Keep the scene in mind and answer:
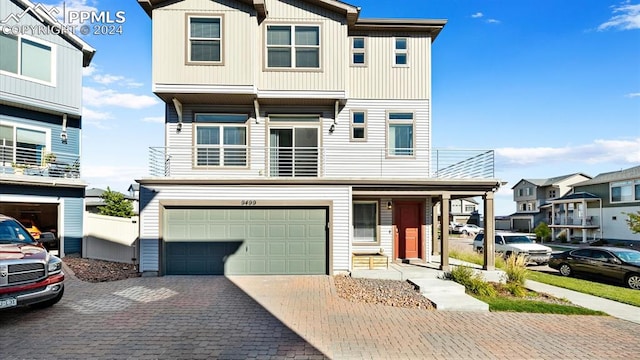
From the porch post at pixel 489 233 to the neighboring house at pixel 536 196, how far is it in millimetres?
39714

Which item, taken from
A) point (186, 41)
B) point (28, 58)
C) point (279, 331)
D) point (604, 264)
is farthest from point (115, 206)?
point (604, 264)

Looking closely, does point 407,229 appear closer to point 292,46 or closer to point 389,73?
point 389,73

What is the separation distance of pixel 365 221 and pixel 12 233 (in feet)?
37.3

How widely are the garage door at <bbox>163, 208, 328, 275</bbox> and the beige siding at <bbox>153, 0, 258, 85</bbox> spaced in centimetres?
481

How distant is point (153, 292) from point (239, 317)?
12.0ft

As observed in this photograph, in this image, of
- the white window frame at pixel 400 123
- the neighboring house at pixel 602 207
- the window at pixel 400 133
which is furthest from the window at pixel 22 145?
the neighboring house at pixel 602 207

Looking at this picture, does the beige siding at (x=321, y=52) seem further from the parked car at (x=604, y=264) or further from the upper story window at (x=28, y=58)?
the parked car at (x=604, y=264)

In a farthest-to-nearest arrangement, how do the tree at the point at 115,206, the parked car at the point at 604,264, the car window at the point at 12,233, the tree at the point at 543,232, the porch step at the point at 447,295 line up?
the tree at the point at 543,232, the tree at the point at 115,206, the parked car at the point at 604,264, the porch step at the point at 447,295, the car window at the point at 12,233

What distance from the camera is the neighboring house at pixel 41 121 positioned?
14961 millimetres

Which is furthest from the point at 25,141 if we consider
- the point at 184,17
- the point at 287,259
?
the point at 287,259

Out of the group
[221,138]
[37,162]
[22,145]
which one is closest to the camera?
[221,138]

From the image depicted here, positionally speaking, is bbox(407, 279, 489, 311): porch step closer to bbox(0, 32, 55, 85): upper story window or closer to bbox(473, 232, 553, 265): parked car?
bbox(473, 232, 553, 265): parked car

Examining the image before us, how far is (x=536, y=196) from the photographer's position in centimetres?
5206

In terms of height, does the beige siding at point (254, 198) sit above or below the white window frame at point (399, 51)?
below
